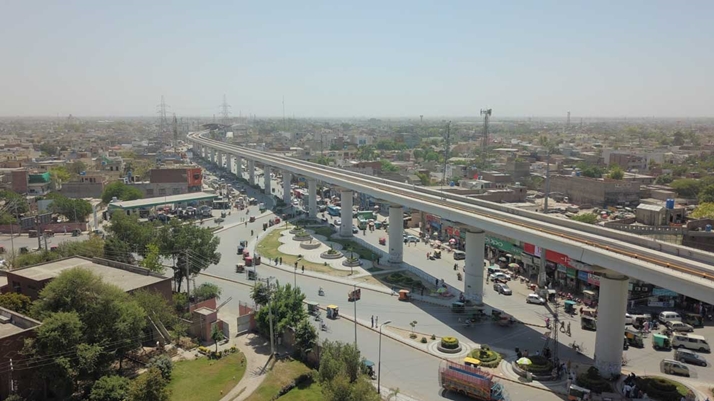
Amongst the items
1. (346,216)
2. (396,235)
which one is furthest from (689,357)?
(346,216)

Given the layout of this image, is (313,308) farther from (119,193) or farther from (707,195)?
(707,195)

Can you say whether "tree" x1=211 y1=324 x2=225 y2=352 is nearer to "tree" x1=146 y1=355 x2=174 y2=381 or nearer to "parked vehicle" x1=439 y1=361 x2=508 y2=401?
"tree" x1=146 y1=355 x2=174 y2=381

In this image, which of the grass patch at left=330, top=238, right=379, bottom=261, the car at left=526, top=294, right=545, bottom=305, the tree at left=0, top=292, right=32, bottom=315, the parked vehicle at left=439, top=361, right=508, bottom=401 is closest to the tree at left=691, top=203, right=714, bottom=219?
the car at left=526, top=294, right=545, bottom=305

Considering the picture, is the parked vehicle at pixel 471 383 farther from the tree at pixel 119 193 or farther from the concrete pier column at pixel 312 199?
the tree at pixel 119 193

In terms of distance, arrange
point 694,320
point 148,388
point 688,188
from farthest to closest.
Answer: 1. point 688,188
2. point 694,320
3. point 148,388

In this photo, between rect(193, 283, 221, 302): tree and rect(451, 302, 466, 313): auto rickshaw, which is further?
rect(451, 302, 466, 313): auto rickshaw

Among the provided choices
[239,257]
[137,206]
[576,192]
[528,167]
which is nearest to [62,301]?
[239,257]
